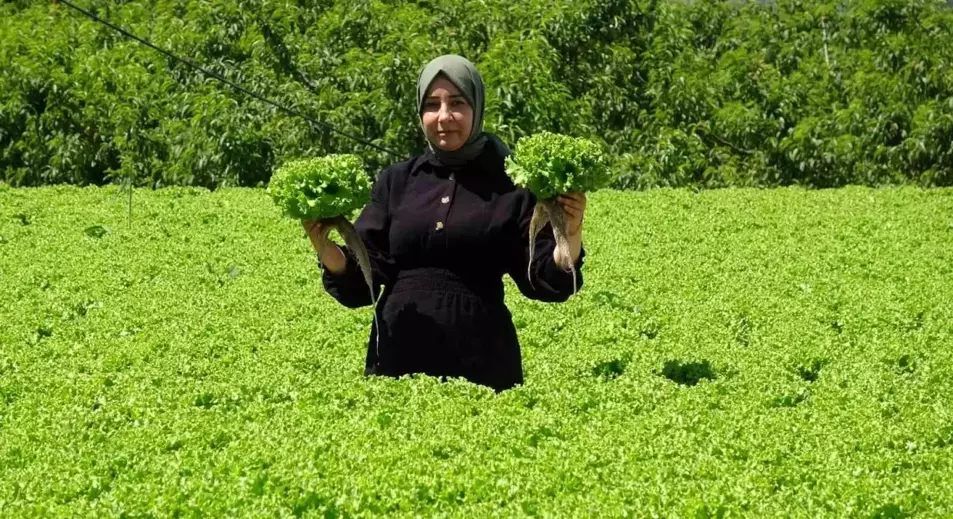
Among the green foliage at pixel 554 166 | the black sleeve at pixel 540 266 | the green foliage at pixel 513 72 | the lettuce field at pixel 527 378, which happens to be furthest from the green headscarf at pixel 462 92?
the green foliage at pixel 513 72

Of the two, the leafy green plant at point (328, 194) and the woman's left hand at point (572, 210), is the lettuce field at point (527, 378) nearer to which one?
the leafy green plant at point (328, 194)

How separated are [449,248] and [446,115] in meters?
0.52

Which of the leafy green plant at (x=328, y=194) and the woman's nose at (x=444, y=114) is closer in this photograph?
the woman's nose at (x=444, y=114)

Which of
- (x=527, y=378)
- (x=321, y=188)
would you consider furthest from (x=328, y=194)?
(x=527, y=378)

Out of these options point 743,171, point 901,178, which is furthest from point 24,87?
point 901,178

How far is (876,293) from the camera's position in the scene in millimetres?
10617

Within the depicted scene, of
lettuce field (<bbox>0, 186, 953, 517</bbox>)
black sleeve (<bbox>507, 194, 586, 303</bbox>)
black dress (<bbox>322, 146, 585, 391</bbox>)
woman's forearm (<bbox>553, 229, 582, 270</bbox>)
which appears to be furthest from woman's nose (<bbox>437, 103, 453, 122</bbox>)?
lettuce field (<bbox>0, 186, 953, 517</bbox>)

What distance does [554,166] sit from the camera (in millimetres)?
5051

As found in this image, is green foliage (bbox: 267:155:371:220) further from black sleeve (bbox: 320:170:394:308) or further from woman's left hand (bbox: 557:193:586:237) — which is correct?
woman's left hand (bbox: 557:193:586:237)

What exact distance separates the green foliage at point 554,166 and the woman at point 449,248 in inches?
4.6

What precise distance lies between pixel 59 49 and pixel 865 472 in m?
17.6

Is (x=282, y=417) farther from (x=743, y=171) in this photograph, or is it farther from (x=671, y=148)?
(x=743, y=171)

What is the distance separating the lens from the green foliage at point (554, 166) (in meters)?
5.04

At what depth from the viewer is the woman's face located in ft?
17.1
